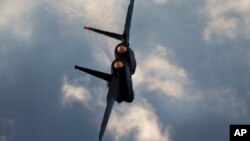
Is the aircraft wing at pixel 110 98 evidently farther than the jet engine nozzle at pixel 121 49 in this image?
No

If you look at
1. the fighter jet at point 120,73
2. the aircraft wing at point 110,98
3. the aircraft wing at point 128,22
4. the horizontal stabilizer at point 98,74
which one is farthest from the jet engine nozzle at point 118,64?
the aircraft wing at point 128,22

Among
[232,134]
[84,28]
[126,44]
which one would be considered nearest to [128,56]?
[126,44]

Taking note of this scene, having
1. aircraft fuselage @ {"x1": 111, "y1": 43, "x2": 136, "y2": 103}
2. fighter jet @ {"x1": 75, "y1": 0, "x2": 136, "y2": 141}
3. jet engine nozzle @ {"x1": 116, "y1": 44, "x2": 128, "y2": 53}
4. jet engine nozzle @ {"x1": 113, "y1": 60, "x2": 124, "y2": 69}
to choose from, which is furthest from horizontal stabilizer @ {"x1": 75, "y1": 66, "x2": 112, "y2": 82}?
jet engine nozzle @ {"x1": 113, "y1": 60, "x2": 124, "y2": 69}

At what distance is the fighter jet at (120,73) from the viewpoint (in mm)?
59594

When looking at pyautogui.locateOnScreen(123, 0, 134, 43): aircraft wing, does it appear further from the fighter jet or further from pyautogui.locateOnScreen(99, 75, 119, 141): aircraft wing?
pyautogui.locateOnScreen(99, 75, 119, 141): aircraft wing

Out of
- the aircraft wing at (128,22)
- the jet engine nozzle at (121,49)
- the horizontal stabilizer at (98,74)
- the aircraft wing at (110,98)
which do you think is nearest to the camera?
the aircraft wing at (110,98)

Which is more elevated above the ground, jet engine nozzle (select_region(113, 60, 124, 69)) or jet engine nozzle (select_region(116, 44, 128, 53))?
jet engine nozzle (select_region(116, 44, 128, 53))

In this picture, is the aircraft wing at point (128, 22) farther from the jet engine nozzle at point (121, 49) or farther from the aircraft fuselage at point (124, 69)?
the jet engine nozzle at point (121, 49)

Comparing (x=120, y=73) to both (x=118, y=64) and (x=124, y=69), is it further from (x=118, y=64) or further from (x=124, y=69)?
(x=118, y=64)

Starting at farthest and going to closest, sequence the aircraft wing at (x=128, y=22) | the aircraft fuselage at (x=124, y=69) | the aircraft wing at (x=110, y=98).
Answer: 1. the aircraft wing at (x=128, y=22)
2. the aircraft wing at (x=110, y=98)
3. the aircraft fuselage at (x=124, y=69)

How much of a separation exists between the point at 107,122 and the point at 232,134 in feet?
69.8

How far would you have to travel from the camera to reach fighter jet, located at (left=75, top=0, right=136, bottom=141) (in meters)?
59.6

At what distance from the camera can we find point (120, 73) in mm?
59250

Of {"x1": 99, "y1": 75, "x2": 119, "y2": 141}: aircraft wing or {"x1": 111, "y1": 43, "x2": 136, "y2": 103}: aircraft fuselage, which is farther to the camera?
{"x1": 99, "y1": 75, "x2": 119, "y2": 141}: aircraft wing
